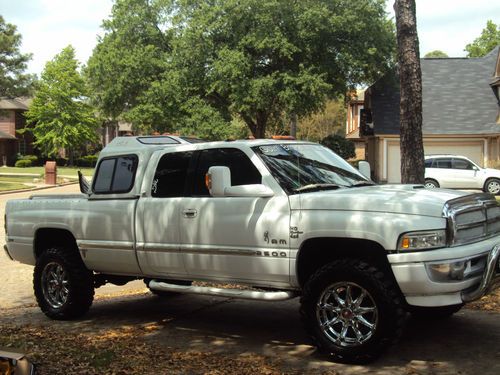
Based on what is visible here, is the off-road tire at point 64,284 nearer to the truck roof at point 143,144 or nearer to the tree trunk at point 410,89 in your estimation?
the truck roof at point 143,144

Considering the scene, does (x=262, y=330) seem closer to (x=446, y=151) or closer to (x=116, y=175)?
(x=116, y=175)

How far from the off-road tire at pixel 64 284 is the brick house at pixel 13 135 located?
55541mm

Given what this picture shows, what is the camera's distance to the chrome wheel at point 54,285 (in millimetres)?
6844

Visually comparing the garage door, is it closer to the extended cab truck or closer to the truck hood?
the extended cab truck

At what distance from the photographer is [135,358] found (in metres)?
5.23

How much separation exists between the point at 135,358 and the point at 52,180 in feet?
101

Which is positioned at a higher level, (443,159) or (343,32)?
(343,32)

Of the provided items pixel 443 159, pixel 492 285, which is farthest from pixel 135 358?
pixel 443 159

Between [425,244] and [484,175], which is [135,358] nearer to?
[425,244]

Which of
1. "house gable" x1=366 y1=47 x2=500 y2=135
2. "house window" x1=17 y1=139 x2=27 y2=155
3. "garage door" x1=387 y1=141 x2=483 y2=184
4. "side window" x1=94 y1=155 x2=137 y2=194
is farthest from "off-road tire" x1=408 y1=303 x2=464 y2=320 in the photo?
"house window" x1=17 y1=139 x2=27 y2=155

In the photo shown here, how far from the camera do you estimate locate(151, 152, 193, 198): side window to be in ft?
19.8

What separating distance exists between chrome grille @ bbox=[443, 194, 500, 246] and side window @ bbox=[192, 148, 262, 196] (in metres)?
1.76

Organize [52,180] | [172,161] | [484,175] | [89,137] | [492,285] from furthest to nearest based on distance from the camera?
[89,137], [52,180], [484,175], [172,161], [492,285]

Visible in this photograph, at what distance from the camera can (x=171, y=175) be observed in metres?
6.12
